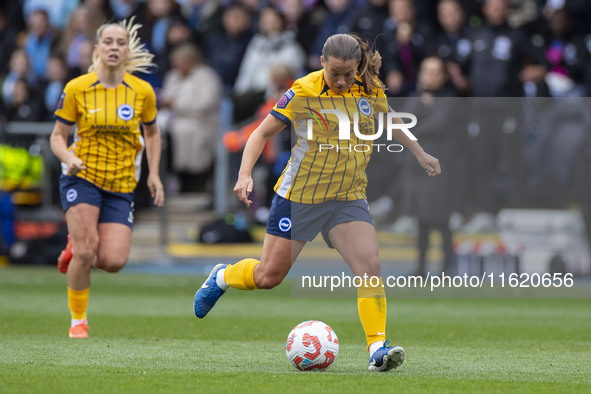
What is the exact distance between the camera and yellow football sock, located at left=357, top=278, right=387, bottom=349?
679 cm

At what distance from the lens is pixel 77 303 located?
871cm

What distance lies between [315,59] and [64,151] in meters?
7.66

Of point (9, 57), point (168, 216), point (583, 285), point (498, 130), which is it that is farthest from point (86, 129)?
point (9, 57)

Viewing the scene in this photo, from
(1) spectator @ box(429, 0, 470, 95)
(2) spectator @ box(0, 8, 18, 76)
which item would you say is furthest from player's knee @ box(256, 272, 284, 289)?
(2) spectator @ box(0, 8, 18, 76)

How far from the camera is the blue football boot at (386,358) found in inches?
257

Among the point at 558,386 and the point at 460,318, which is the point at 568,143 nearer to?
the point at 460,318

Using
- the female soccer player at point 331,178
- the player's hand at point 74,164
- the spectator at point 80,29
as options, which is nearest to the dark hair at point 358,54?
the female soccer player at point 331,178

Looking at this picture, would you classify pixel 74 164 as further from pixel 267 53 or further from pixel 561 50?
pixel 561 50

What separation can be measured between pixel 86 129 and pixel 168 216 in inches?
328

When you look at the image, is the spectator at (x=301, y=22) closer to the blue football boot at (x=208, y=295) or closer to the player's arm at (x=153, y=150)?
the player's arm at (x=153, y=150)

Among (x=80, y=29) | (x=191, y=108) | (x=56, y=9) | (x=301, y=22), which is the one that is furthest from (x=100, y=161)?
(x=56, y=9)

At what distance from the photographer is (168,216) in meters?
17.0

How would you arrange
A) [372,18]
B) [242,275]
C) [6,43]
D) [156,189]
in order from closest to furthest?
[242,275]
[156,189]
[372,18]
[6,43]

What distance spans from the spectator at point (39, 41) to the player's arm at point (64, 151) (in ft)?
34.5
